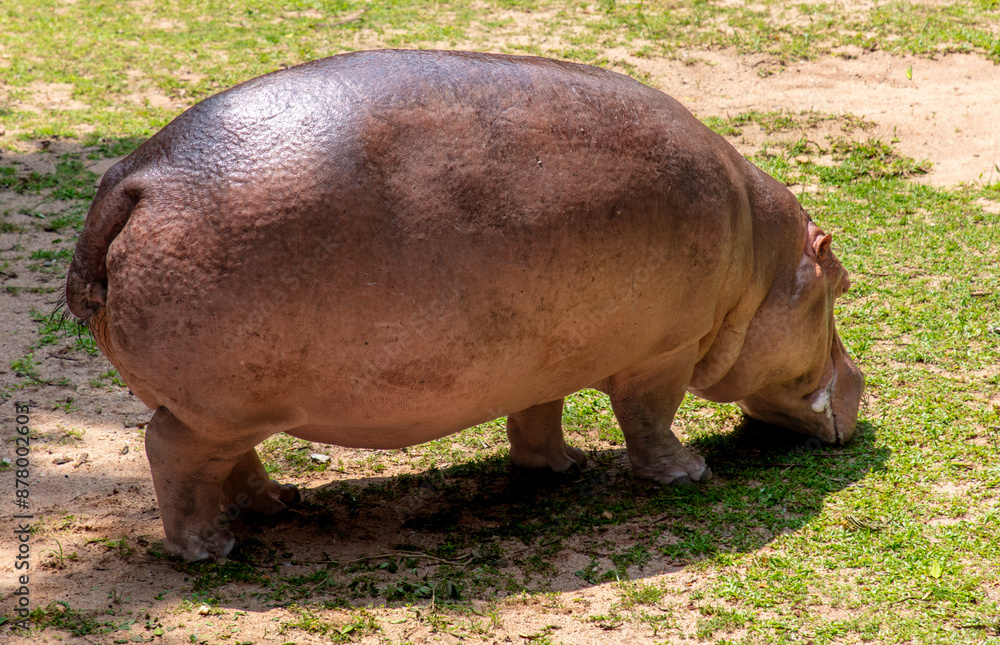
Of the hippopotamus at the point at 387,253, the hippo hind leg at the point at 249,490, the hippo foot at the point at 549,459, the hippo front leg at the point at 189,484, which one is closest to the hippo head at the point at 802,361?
the hippopotamus at the point at 387,253

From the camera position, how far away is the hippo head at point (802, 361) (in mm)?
4840

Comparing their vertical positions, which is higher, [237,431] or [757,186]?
[757,186]

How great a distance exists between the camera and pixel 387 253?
3482mm

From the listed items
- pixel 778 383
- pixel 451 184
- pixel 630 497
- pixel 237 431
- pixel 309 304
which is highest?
pixel 451 184

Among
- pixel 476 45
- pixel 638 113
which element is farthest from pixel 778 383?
pixel 476 45

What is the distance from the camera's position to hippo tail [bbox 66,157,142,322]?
3.53m

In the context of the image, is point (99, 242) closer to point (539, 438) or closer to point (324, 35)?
point (539, 438)

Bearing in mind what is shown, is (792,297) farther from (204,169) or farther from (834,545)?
(204,169)

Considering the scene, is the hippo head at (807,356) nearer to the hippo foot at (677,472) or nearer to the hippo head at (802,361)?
the hippo head at (802,361)

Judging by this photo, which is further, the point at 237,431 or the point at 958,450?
the point at 958,450

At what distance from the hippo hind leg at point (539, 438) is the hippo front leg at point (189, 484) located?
159cm

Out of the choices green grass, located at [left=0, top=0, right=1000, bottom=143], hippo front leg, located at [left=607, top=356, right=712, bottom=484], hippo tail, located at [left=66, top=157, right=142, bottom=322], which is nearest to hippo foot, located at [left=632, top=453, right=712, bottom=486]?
hippo front leg, located at [left=607, top=356, right=712, bottom=484]

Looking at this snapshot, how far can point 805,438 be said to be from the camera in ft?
17.5

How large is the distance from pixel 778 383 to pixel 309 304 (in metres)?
2.80
